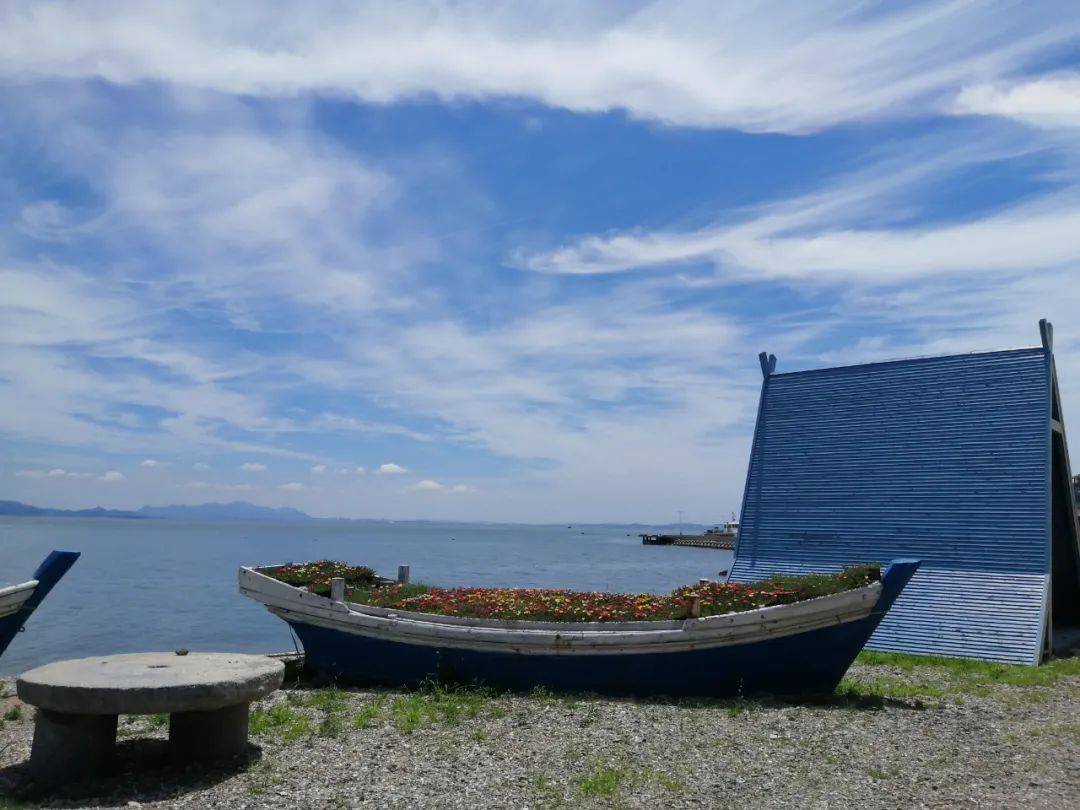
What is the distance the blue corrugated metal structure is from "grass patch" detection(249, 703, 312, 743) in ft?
41.5

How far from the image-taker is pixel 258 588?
15.9 meters

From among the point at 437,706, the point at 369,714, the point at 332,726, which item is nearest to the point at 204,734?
the point at 332,726

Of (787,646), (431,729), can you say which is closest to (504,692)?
(431,729)

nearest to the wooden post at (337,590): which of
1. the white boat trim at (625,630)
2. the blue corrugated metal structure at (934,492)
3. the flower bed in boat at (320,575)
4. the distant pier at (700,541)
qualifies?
the flower bed in boat at (320,575)

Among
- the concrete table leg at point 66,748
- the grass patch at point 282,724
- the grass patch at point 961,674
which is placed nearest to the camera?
the concrete table leg at point 66,748

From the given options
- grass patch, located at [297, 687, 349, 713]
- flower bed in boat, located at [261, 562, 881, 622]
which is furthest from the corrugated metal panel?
grass patch, located at [297, 687, 349, 713]

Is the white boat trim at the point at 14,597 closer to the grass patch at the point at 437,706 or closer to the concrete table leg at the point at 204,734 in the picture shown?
the concrete table leg at the point at 204,734

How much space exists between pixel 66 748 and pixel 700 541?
Result: 130 meters

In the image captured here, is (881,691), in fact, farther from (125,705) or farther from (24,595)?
(24,595)

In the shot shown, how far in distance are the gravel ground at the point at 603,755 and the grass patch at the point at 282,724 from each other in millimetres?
31

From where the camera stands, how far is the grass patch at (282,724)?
11.0 metres

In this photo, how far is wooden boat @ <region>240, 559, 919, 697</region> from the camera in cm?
1297

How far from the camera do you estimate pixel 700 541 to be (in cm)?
13512

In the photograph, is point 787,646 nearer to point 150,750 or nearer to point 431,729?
point 431,729
